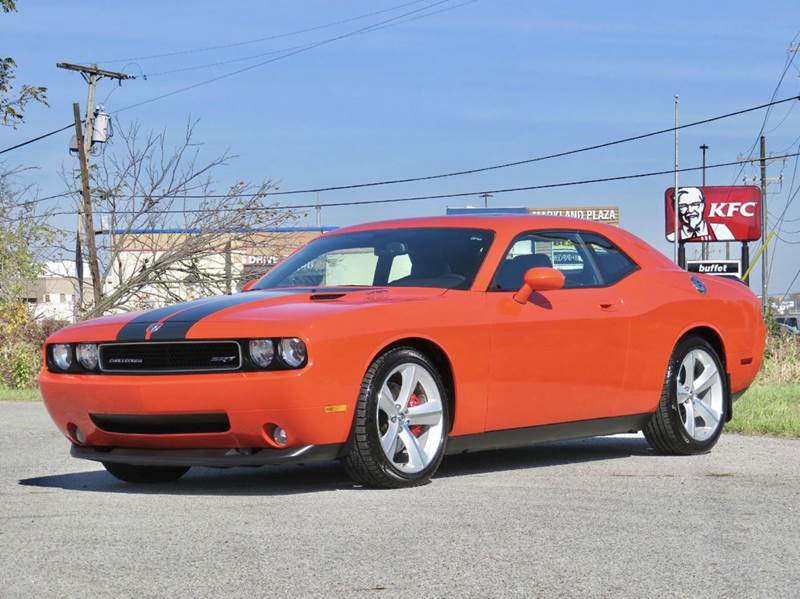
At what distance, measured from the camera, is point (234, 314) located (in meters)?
7.07

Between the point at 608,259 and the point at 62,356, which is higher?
the point at 608,259

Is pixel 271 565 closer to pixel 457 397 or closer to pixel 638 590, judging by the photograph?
pixel 638 590

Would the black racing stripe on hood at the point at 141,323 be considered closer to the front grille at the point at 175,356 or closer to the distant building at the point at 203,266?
the front grille at the point at 175,356

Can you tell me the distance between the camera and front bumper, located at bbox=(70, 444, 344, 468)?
684cm

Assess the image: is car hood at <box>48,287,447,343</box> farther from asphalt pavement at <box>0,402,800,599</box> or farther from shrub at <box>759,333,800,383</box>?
shrub at <box>759,333,800,383</box>

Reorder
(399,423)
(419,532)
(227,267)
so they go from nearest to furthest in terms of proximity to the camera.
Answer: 1. (419,532)
2. (399,423)
3. (227,267)

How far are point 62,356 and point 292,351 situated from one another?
1521 mm

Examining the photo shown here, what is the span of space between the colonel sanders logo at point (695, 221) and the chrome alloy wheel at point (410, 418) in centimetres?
5399

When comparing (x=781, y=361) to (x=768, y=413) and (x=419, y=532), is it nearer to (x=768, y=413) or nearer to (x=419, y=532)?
(x=768, y=413)

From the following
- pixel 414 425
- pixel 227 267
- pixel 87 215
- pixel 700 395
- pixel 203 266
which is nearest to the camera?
pixel 414 425

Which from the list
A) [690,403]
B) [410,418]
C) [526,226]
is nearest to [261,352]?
[410,418]

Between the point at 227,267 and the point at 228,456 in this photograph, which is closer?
the point at 228,456

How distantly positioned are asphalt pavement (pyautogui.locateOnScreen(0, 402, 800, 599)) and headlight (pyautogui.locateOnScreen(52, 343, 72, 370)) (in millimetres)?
655

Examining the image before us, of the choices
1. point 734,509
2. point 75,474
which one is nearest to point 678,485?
point 734,509
